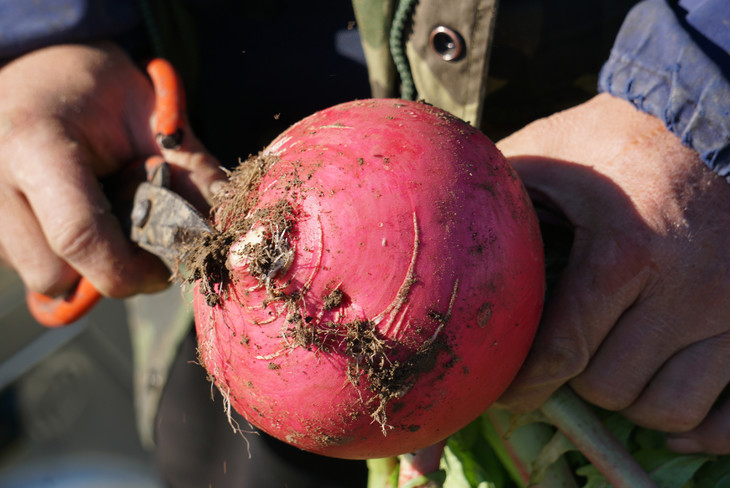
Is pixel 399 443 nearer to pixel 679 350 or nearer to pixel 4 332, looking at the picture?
pixel 679 350

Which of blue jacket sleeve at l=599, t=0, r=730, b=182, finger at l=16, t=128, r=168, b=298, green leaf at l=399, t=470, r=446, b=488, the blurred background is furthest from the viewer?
the blurred background

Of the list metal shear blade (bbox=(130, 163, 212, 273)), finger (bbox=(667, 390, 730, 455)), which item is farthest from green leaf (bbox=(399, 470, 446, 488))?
metal shear blade (bbox=(130, 163, 212, 273))

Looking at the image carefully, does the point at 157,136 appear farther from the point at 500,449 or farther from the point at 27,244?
the point at 500,449

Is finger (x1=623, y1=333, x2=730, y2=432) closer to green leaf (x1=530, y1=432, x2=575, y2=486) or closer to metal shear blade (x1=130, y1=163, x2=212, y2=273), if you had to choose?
green leaf (x1=530, y1=432, x2=575, y2=486)

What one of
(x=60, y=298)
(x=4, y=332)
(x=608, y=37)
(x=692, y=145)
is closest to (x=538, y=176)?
(x=692, y=145)

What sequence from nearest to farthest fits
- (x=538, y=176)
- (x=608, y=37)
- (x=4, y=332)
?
(x=538, y=176) → (x=608, y=37) → (x=4, y=332)

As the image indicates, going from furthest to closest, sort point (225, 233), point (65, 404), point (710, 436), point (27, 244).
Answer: point (65, 404), point (27, 244), point (710, 436), point (225, 233)

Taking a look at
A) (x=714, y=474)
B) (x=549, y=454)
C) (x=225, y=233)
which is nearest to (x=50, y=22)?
(x=225, y=233)
